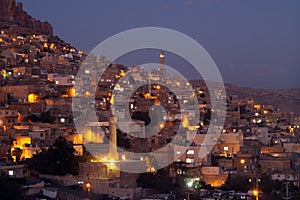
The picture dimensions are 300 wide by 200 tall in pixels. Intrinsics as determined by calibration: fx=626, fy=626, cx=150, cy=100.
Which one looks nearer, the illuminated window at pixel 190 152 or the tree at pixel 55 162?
the tree at pixel 55 162

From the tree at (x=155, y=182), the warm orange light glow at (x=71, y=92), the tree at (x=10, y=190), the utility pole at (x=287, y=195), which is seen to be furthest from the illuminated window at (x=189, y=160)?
the warm orange light glow at (x=71, y=92)

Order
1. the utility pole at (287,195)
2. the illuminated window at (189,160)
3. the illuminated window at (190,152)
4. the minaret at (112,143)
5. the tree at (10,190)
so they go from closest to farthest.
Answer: the tree at (10,190)
the utility pole at (287,195)
the minaret at (112,143)
the illuminated window at (189,160)
the illuminated window at (190,152)

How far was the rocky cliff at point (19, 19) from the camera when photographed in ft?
150

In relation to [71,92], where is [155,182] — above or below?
below

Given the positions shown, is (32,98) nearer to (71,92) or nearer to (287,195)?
(71,92)

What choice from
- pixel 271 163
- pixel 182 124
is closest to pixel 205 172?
pixel 271 163

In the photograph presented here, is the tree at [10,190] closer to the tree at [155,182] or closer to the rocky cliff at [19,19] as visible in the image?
the tree at [155,182]

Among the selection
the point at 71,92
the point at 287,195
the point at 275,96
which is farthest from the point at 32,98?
the point at 275,96

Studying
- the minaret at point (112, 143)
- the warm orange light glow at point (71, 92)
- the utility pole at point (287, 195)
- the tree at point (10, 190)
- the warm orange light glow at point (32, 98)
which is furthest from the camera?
the warm orange light glow at point (71, 92)

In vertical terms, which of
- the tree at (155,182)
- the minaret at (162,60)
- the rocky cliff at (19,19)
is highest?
the rocky cliff at (19,19)

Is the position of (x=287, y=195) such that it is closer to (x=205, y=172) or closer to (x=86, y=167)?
(x=205, y=172)

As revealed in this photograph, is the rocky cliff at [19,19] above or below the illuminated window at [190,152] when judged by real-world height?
above

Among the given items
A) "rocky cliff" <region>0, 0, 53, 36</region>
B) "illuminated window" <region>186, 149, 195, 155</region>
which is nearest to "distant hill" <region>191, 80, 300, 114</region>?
"rocky cliff" <region>0, 0, 53, 36</region>

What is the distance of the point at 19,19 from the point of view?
4750 centimetres
